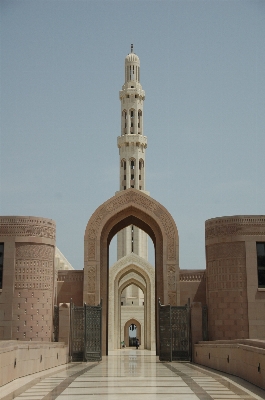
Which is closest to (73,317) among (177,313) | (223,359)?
(177,313)

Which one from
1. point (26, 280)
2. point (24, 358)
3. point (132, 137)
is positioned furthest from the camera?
A: point (132, 137)

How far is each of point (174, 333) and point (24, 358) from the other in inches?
335

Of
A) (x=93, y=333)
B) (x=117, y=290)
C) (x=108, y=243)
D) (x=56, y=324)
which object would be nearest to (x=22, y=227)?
(x=56, y=324)

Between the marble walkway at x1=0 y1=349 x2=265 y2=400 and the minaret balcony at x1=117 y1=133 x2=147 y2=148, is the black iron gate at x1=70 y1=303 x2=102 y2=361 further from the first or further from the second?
the minaret balcony at x1=117 y1=133 x2=147 y2=148

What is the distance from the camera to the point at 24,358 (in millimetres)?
10914

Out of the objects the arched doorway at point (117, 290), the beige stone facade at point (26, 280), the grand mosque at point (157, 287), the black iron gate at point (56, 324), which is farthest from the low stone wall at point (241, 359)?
the arched doorway at point (117, 290)

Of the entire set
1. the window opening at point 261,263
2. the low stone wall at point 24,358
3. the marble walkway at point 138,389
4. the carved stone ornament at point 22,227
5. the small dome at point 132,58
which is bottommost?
the marble walkway at point 138,389

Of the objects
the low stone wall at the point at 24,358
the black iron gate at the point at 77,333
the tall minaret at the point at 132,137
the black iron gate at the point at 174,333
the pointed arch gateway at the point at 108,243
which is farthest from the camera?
the tall minaret at the point at 132,137

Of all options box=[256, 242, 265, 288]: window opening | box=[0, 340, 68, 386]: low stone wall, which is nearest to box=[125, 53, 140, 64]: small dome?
box=[256, 242, 265, 288]: window opening

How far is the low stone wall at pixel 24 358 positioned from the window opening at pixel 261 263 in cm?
694

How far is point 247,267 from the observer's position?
1831 cm

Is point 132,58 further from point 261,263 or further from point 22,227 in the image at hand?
point 261,263

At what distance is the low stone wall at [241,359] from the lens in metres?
8.40

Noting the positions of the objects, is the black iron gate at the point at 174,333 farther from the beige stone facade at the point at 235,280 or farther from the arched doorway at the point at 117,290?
the arched doorway at the point at 117,290
